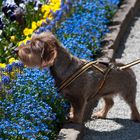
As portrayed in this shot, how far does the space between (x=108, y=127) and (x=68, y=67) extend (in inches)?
35.9

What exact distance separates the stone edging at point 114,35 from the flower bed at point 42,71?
11cm

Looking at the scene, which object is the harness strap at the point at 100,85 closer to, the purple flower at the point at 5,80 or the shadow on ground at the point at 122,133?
the shadow on ground at the point at 122,133

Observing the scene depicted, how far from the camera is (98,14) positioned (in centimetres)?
888

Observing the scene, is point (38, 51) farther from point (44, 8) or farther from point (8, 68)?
point (44, 8)

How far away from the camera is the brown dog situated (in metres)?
5.51

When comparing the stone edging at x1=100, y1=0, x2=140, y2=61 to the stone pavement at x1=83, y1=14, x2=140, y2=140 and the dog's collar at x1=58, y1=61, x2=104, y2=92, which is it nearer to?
the stone pavement at x1=83, y1=14, x2=140, y2=140

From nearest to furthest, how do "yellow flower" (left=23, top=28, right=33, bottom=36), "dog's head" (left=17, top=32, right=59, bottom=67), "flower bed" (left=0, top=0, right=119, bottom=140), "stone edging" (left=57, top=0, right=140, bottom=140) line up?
"flower bed" (left=0, top=0, right=119, bottom=140) → "dog's head" (left=17, top=32, right=59, bottom=67) → "stone edging" (left=57, top=0, right=140, bottom=140) → "yellow flower" (left=23, top=28, right=33, bottom=36)

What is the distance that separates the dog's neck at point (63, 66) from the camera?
5699 mm

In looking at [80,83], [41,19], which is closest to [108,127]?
[80,83]

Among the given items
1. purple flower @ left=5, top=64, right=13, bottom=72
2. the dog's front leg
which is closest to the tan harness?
the dog's front leg

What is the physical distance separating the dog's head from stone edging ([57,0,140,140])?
0.67 m

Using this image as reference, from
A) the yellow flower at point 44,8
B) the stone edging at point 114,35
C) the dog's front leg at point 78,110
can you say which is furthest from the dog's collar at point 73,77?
the yellow flower at point 44,8

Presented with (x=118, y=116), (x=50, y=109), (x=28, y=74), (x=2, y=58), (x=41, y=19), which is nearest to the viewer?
(x=50, y=109)

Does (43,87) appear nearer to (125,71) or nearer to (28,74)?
(28,74)
